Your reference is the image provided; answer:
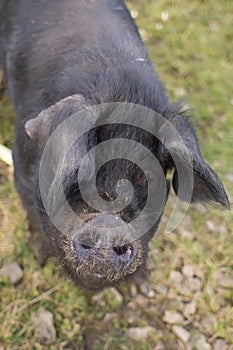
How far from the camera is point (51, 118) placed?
7.57 ft

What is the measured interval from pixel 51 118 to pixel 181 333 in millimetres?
1586

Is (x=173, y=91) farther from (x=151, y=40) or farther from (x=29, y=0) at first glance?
(x=29, y=0)

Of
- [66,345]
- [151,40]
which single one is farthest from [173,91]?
[66,345]

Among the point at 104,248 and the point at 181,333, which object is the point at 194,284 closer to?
the point at 181,333

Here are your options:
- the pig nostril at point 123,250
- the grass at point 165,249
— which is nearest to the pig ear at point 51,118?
the pig nostril at point 123,250

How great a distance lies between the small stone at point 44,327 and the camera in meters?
3.05

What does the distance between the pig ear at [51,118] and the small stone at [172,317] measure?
1.41 m

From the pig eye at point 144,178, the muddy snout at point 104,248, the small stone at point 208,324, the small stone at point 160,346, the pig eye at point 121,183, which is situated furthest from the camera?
the small stone at point 208,324

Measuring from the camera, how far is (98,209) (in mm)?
2154

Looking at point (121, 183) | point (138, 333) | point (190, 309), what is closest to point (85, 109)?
point (121, 183)

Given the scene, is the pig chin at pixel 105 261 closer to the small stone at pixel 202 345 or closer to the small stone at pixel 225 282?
the small stone at pixel 202 345

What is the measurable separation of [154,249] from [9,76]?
140 cm

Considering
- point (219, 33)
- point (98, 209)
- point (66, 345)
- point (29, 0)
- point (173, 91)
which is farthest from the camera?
point (219, 33)

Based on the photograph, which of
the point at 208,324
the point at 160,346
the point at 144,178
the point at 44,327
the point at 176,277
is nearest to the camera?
the point at 144,178
